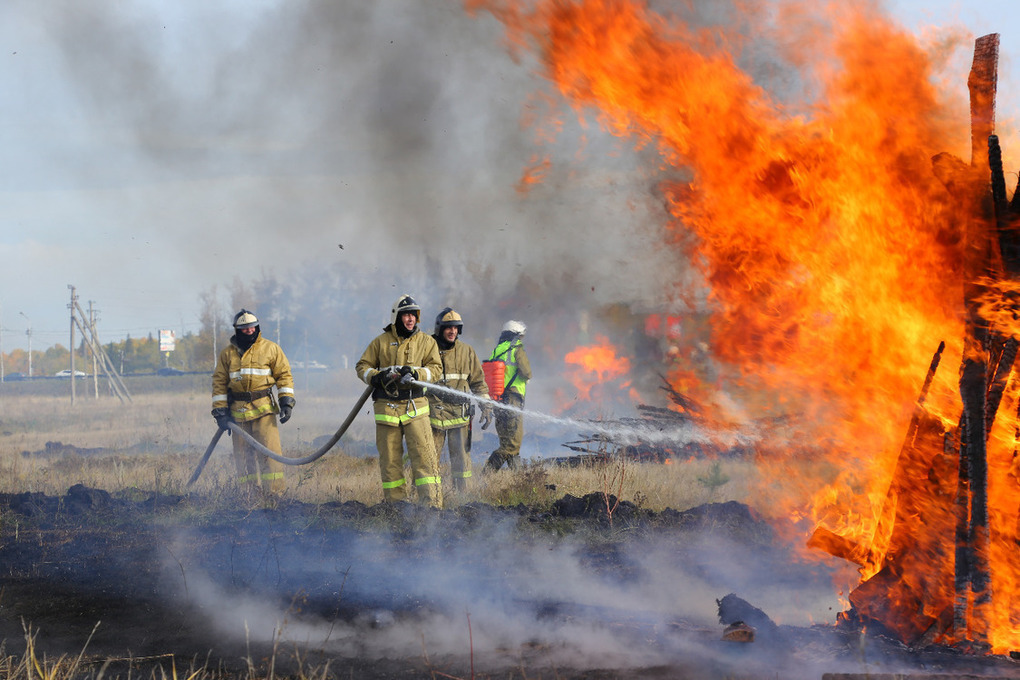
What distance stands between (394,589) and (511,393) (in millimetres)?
5628

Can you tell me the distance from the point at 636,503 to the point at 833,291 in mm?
3775

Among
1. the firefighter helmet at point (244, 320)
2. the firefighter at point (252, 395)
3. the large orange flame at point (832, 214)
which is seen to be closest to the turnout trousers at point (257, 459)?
the firefighter at point (252, 395)

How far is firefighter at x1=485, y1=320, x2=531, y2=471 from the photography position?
1086cm

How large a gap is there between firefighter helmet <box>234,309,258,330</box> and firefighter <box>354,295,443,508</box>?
1694 mm

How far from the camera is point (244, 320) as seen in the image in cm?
891

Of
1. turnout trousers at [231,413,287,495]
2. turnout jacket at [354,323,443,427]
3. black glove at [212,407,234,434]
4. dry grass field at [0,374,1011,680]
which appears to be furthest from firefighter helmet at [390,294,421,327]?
black glove at [212,407,234,434]

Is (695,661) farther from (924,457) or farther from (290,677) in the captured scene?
(290,677)

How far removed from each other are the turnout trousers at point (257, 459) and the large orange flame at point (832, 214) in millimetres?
5101

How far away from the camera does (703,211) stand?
577 centimetres

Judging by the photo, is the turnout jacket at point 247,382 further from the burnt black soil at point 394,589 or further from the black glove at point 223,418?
the burnt black soil at point 394,589

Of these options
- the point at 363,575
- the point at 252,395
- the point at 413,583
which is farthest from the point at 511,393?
the point at 413,583

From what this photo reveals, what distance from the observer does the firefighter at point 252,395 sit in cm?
889

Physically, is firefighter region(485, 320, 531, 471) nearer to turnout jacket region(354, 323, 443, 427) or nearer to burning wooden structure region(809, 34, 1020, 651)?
turnout jacket region(354, 323, 443, 427)

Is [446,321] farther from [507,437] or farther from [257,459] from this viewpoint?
[257,459]
